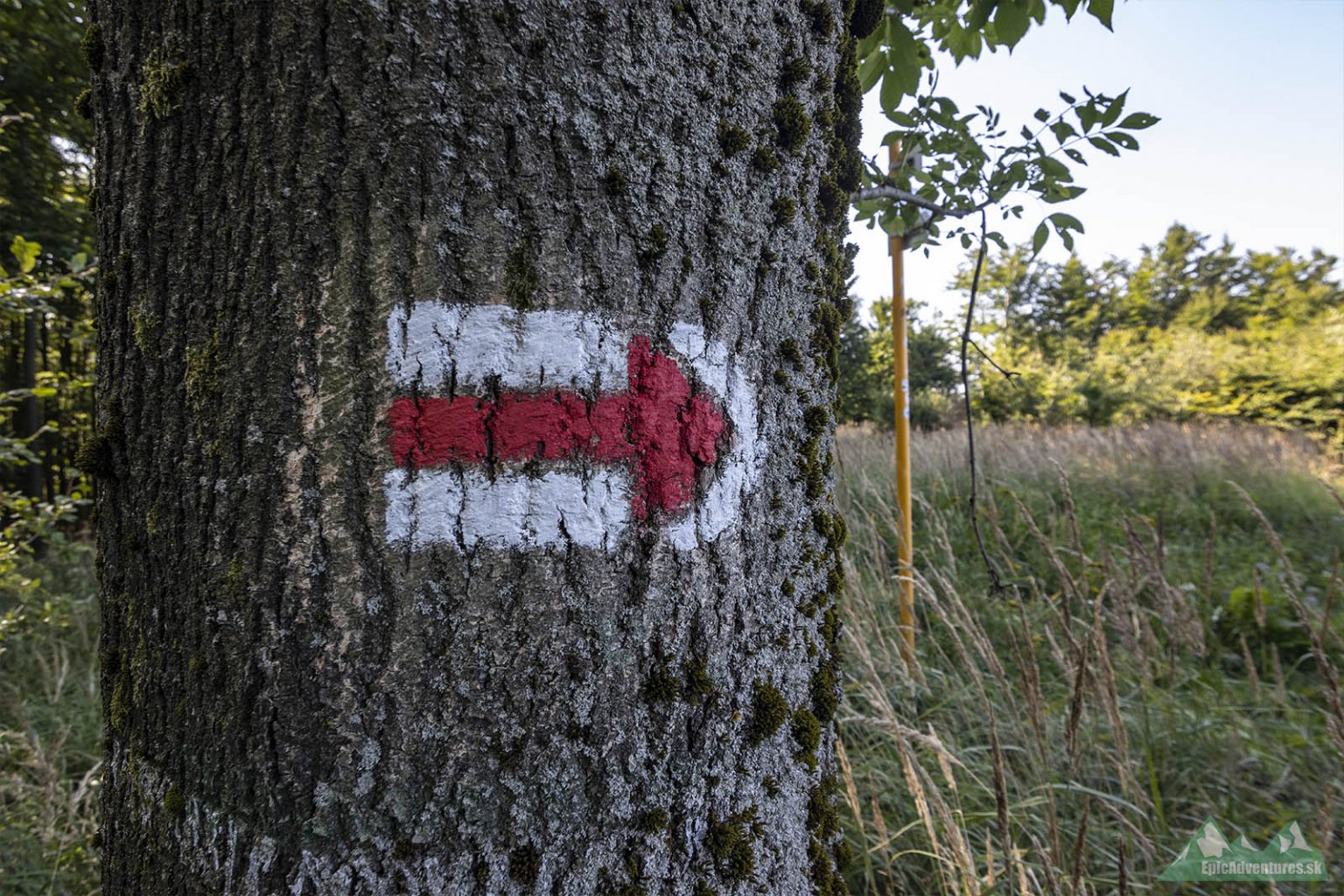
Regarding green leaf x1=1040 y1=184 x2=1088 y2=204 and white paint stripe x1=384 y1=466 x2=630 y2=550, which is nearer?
white paint stripe x1=384 y1=466 x2=630 y2=550

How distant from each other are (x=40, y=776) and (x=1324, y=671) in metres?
3.66

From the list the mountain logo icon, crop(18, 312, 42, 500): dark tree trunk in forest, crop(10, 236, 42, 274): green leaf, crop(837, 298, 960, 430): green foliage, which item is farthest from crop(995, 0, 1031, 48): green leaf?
crop(18, 312, 42, 500): dark tree trunk in forest

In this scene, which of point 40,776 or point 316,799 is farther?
point 40,776

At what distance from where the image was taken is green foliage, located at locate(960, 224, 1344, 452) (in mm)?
13844

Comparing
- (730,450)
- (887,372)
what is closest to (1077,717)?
(730,450)

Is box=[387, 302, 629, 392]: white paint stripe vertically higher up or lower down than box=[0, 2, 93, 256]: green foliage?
lower down

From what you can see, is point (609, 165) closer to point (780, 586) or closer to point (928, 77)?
point (780, 586)

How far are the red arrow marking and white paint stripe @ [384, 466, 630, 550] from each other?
20 mm

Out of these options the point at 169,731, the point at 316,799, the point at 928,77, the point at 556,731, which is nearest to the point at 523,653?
the point at 556,731

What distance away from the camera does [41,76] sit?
19.5ft

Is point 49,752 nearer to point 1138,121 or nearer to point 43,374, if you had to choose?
point 43,374

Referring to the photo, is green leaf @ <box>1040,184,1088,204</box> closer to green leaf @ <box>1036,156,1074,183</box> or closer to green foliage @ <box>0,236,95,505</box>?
green leaf @ <box>1036,156,1074,183</box>

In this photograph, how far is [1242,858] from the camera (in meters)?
1.57

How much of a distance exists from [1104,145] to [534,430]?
6.57 feet
